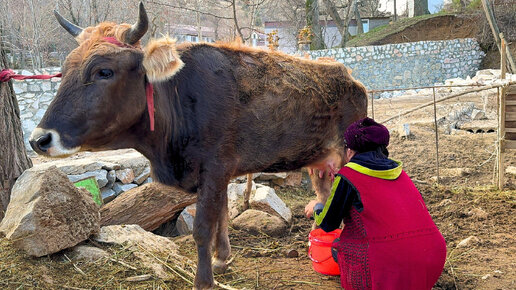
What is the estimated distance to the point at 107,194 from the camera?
253 inches

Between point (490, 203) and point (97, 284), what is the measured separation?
17.1 ft

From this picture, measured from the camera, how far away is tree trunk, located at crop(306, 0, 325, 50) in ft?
70.2

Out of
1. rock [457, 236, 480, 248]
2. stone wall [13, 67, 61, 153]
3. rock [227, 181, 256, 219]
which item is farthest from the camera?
stone wall [13, 67, 61, 153]

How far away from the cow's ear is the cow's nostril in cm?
83

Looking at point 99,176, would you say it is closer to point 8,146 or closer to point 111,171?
point 111,171

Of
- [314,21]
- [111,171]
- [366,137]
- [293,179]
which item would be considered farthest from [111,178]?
[314,21]

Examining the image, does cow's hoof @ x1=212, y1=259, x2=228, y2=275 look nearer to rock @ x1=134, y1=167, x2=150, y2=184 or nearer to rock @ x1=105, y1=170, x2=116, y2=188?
rock @ x1=105, y1=170, x2=116, y2=188

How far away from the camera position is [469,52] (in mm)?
24125

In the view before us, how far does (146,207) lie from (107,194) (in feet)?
4.09

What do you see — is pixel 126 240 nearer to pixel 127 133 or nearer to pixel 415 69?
pixel 127 133

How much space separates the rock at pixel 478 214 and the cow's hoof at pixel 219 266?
337 cm

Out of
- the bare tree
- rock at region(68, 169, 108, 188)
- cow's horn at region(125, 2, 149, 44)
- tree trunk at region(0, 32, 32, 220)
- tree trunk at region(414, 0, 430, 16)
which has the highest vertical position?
the bare tree

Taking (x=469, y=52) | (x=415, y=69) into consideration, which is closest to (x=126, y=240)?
(x=415, y=69)

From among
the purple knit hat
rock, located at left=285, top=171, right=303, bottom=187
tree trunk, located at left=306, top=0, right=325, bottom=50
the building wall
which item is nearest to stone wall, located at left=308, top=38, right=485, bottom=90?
the building wall
